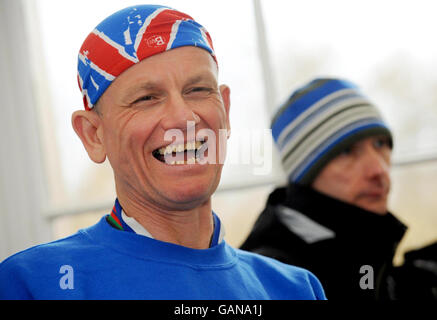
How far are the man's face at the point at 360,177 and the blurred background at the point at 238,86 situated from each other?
14 cm

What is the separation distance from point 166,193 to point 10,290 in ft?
0.66

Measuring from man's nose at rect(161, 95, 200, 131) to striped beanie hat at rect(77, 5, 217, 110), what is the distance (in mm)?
60

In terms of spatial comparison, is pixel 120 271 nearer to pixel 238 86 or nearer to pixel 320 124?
pixel 238 86

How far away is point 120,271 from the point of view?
2.34 ft

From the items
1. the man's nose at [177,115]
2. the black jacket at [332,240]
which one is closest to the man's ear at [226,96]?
the man's nose at [177,115]

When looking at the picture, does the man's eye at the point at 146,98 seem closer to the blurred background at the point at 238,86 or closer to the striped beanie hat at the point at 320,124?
the blurred background at the point at 238,86

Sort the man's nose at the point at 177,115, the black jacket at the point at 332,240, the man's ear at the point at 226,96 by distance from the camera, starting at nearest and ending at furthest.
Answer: the man's nose at the point at 177,115
the man's ear at the point at 226,96
the black jacket at the point at 332,240

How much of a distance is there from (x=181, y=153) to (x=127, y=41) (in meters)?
0.14

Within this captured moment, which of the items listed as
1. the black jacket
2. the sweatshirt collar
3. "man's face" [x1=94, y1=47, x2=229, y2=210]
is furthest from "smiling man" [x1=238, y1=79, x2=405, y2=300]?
"man's face" [x1=94, y1=47, x2=229, y2=210]

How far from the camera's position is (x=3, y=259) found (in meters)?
0.75

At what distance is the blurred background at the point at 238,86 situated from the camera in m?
0.82

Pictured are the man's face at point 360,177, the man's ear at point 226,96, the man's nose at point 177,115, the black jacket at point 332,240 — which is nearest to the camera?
the man's nose at point 177,115
